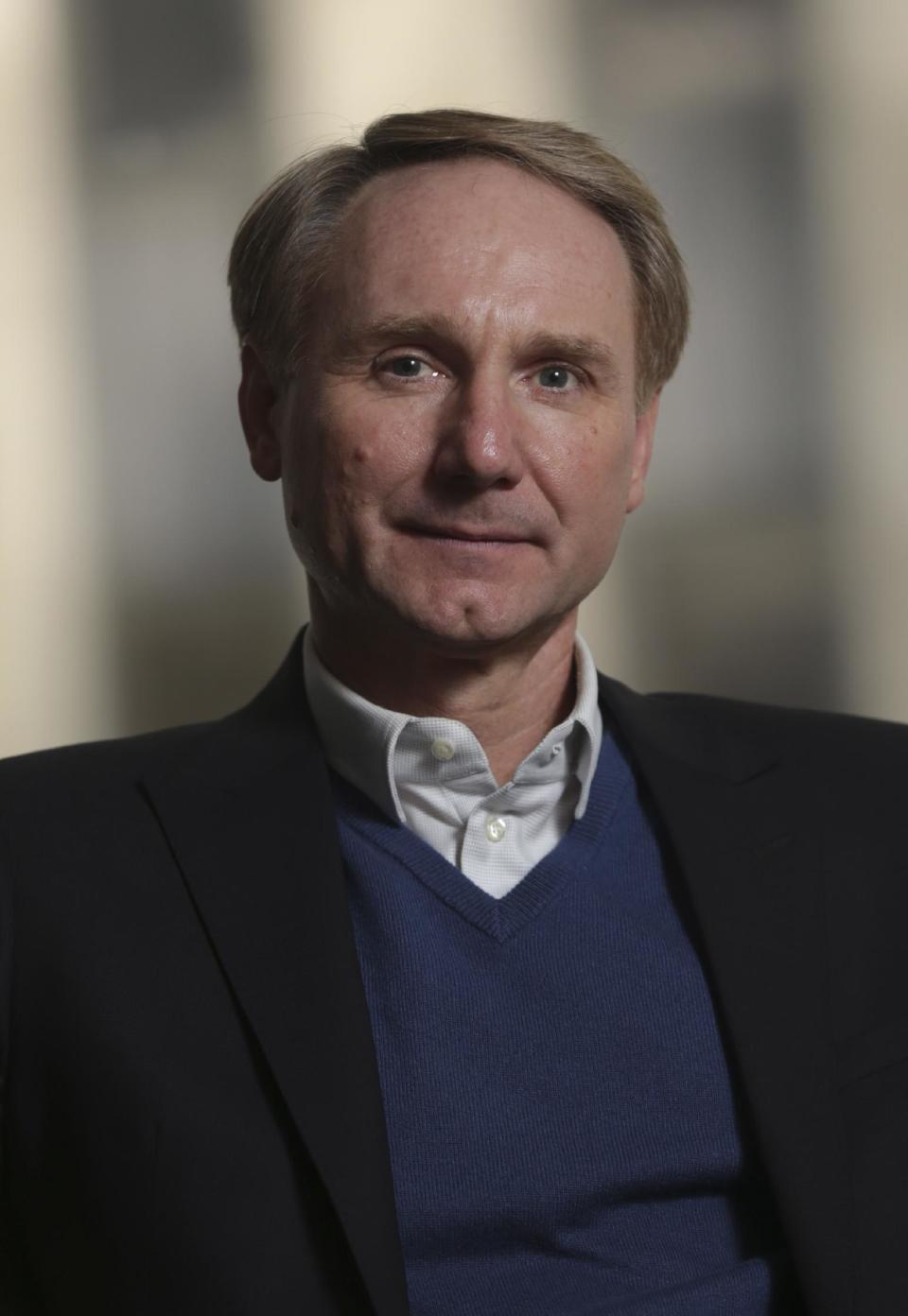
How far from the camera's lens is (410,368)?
1790mm

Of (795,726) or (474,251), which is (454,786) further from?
(474,251)

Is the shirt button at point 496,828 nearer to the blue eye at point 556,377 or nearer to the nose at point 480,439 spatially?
the nose at point 480,439

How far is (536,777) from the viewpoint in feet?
6.07

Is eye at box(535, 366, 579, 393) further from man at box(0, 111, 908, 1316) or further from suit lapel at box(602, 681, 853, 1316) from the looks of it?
suit lapel at box(602, 681, 853, 1316)

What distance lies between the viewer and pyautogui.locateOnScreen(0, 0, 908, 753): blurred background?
2400 mm

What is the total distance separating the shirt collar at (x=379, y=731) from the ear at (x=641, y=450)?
211mm

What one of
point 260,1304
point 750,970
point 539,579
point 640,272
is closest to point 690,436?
point 640,272

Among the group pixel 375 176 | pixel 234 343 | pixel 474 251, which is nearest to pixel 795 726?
pixel 474 251

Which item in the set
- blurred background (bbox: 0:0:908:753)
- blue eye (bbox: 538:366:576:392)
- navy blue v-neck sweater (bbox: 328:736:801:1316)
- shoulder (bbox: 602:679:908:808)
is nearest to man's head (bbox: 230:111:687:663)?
blue eye (bbox: 538:366:576:392)

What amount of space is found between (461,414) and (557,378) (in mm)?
150

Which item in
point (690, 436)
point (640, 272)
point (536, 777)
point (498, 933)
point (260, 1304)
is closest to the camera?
point (260, 1304)

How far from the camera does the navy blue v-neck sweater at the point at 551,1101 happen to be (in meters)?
1.60

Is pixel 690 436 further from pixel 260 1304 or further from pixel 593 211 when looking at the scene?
pixel 260 1304

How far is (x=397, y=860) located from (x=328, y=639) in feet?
1.00
